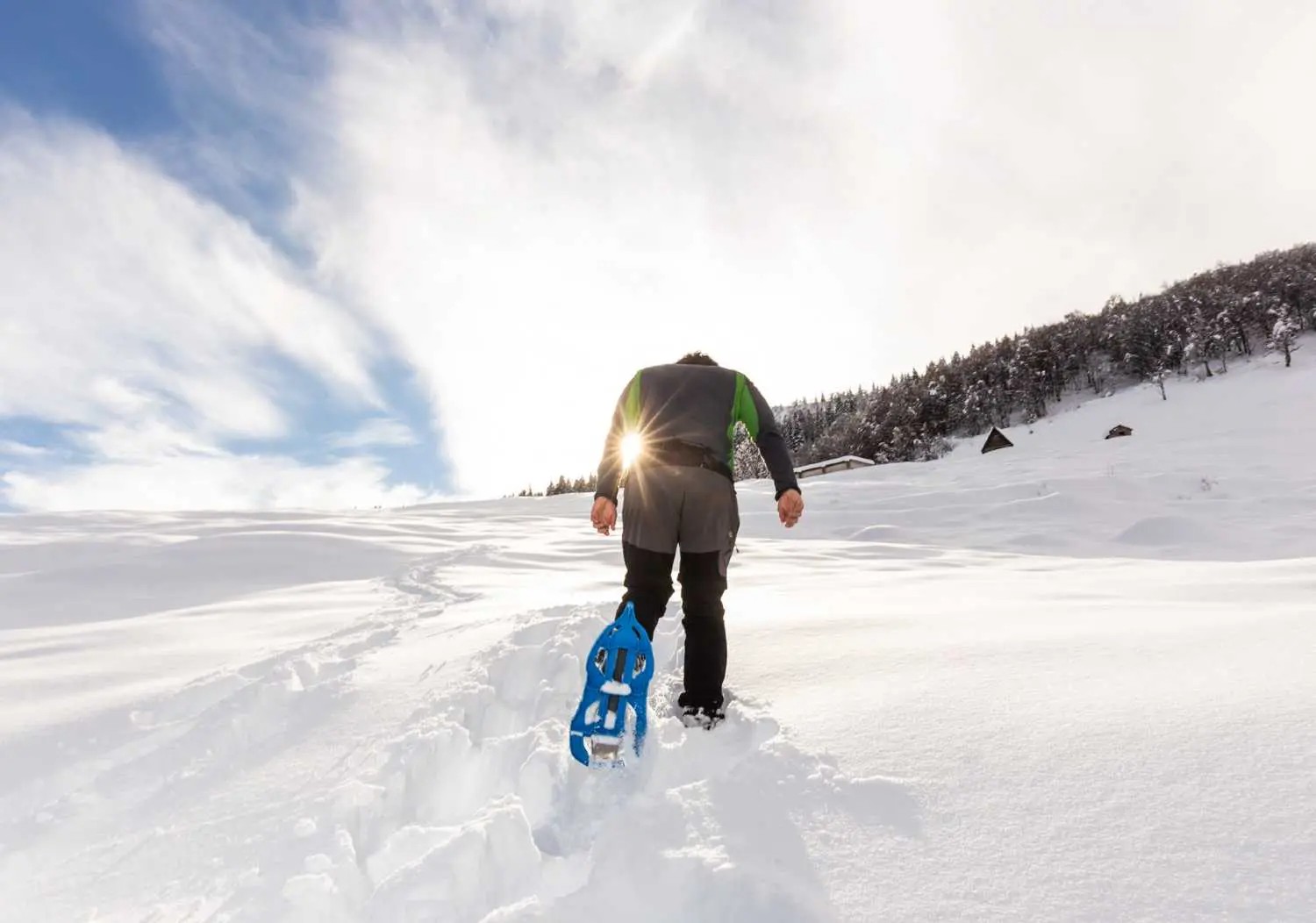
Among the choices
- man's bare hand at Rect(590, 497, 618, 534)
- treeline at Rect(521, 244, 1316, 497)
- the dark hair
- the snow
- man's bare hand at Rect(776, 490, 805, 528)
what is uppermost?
treeline at Rect(521, 244, 1316, 497)

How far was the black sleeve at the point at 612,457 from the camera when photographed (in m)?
2.89

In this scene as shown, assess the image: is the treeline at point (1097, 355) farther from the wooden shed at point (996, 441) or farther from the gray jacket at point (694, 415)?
the gray jacket at point (694, 415)

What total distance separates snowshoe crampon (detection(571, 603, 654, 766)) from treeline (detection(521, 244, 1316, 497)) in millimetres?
54718

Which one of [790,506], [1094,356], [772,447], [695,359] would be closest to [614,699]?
[790,506]

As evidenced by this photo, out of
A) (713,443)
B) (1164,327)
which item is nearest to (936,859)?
(713,443)

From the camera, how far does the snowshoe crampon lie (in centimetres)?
208

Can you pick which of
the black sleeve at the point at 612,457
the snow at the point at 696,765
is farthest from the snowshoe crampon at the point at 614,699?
the black sleeve at the point at 612,457

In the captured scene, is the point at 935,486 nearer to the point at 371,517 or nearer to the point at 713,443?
the point at 371,517

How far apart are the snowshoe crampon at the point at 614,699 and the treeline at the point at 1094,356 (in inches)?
2154

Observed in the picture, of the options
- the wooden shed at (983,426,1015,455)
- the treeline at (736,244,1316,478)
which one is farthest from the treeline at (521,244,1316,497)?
the wooden shed at (983,426,1015,455)

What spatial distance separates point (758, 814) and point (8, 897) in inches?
76.0

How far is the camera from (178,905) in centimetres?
152

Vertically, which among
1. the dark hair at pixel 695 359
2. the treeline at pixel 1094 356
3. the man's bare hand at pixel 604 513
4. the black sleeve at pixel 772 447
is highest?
the treeline at pixel 1094 356

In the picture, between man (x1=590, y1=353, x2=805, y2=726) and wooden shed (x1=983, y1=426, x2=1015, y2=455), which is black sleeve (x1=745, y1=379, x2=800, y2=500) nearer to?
man (x1=590, y1=353, x2=805, y2=726)
